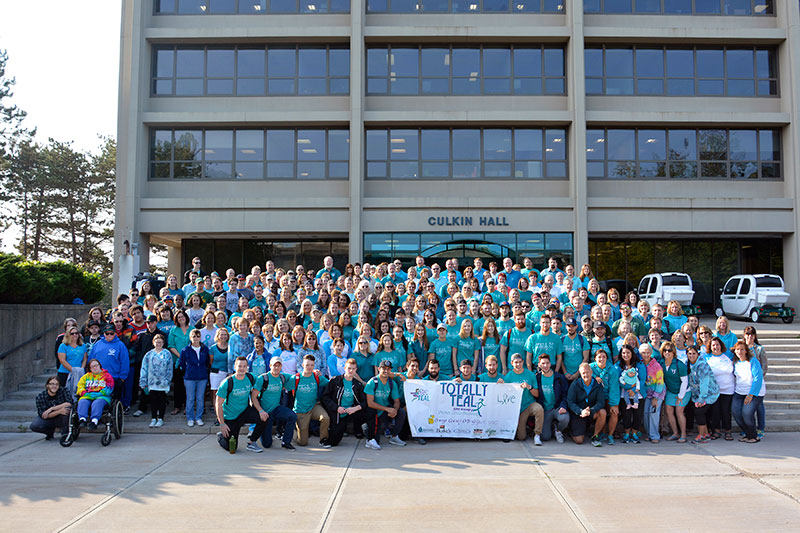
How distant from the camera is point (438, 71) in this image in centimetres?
2292

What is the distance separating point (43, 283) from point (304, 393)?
812 centimetres

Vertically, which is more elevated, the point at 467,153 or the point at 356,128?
the point at 356,128

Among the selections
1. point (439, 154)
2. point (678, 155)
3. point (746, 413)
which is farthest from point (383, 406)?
point (678, 155)

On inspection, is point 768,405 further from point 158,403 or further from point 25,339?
point 25,339

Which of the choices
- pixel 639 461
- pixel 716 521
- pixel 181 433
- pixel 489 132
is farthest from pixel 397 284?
pixel 489 132

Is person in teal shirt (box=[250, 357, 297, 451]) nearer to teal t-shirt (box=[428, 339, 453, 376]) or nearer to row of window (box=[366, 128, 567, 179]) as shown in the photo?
teal t-shirt (box=[428, 339, 453, 376])

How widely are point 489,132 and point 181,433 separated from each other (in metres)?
16.4

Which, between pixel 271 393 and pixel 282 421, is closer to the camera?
pixel 271 393

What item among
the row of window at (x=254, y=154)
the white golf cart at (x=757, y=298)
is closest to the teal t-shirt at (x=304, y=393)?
the row of window at (x=254, y=154)

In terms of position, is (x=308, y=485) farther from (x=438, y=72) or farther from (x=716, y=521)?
(x=438, y=72)

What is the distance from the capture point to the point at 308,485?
7367 millimetres

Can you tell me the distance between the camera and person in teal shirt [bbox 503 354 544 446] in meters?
9.70

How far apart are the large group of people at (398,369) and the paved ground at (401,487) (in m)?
0.53

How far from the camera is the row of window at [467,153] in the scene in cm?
2278
